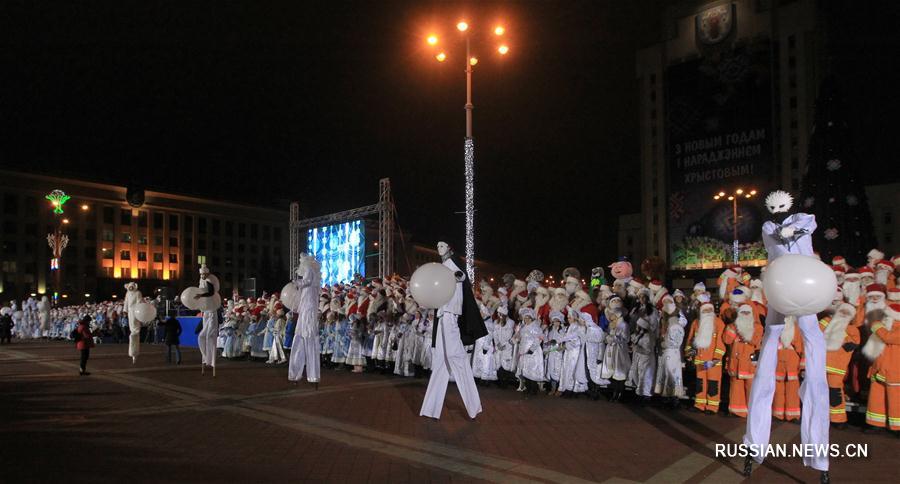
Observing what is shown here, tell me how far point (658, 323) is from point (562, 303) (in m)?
1.89

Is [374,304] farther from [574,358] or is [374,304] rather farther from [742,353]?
[742,353]

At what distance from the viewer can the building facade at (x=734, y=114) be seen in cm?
6275

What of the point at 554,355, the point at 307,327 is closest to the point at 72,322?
the point at 307,327

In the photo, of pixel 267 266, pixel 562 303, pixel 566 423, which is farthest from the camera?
pixel 267 266

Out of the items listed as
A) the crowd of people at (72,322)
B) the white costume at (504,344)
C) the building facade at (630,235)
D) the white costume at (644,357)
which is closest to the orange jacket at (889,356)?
the white costume at (644,357)

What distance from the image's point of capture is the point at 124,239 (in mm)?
79500

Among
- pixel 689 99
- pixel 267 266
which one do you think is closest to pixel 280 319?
pixel 689 99

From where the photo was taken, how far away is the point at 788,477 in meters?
5.46

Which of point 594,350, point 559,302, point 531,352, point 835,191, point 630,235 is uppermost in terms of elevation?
point 630,235

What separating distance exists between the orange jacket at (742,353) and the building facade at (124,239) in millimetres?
67373

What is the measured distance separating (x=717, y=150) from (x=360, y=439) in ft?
214

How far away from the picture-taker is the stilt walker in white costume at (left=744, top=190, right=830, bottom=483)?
5.21 m

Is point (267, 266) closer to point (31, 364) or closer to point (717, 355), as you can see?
point (31, 364)

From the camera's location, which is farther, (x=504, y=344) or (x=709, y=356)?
(x=504, y=344)
